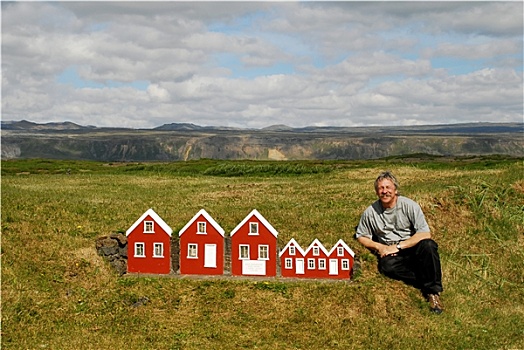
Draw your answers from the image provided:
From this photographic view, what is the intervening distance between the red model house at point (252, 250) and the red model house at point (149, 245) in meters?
1.73

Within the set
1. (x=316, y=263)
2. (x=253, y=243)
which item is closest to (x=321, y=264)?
(x=316, y=263)

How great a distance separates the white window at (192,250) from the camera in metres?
13.7

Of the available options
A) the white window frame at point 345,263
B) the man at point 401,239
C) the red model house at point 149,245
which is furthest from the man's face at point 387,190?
the red model house at point 149,245

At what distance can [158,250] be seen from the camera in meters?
13.9

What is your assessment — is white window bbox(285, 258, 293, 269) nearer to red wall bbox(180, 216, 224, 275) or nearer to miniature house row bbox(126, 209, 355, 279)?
miniature house row bbox(126, 209, 355, 279)

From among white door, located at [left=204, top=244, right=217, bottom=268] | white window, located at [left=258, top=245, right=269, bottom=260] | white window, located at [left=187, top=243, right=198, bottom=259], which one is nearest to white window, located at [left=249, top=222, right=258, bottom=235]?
white window, located at [left=258, top=245, right=269, bottom=260]

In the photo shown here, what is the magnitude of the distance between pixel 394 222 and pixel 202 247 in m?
4.93

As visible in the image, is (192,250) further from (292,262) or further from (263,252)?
(292,262)

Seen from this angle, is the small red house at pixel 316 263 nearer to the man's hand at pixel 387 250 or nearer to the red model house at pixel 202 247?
the man's hand at pixel 387 250

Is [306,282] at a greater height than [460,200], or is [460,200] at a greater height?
[460,200]

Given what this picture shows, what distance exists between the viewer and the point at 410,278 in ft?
44.5

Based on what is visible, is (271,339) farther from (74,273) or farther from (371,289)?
(74,273)

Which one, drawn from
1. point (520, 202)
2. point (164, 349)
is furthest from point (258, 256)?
point (520, 202)

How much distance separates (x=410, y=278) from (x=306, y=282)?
105 inches
